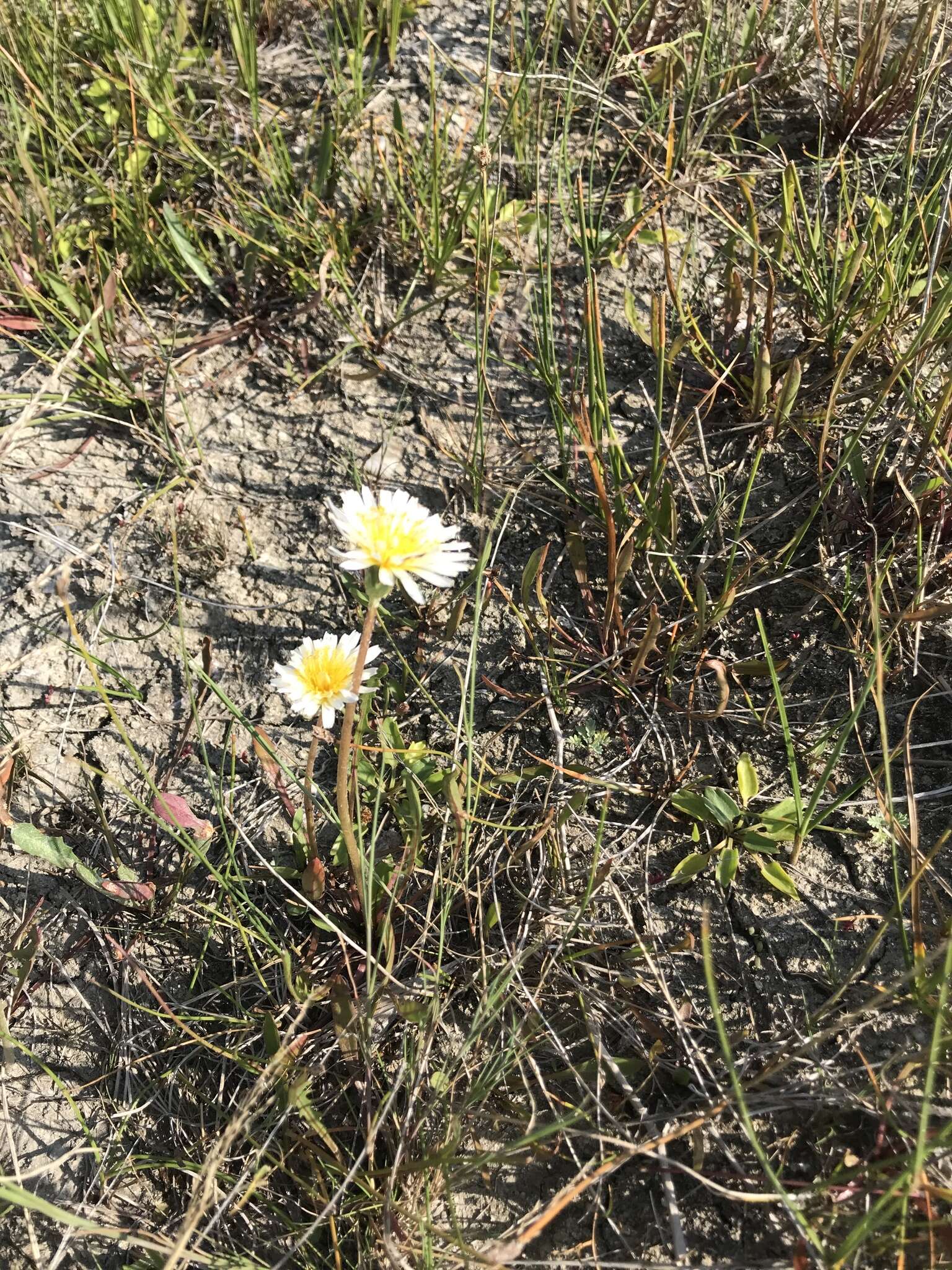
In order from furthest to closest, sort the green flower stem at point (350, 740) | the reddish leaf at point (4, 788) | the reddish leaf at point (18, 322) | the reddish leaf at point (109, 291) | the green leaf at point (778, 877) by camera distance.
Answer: the reddish leaf at point (18, 322) → the reddish leaf at point (109, 291) → the reddish leaf at point (4, 788) → the green leaf at point (778, 877) → the green flower stem at point (350, 740)

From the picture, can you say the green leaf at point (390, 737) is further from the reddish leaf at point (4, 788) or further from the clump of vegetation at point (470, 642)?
the reddish leaf at point (4, 788)

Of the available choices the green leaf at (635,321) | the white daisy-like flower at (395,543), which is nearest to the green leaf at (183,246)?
the green leaf at (635,321)

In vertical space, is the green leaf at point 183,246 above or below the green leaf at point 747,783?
above

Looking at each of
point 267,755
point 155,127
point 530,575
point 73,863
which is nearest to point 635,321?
point 530,575

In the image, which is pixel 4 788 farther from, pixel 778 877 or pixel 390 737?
pixel 778 877

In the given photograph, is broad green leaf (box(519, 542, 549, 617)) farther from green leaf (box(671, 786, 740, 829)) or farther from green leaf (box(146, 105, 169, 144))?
green leaf (box(146, 105, 169, 144))

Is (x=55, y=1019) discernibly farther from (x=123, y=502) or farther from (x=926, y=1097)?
(x=926, y=1097)

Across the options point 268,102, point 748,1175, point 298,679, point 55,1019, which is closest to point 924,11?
point 268,102

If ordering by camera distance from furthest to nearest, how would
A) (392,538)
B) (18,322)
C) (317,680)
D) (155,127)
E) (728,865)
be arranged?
(155,127) < (18,322) < (728,865) < (317,680) < (392,538)
